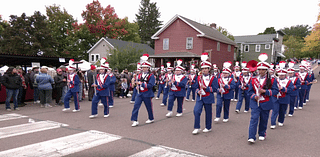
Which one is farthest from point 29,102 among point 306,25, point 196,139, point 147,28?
point 306,25

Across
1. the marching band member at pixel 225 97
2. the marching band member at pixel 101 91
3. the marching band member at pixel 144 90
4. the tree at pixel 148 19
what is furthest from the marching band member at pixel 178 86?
the tree at pixel 148 19

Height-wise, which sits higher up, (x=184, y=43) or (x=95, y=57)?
(x=184, y=43)

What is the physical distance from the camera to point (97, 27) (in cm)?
4238

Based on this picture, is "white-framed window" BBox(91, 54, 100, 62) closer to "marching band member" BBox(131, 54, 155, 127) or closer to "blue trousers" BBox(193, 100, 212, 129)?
"marching band member" BBox(131, 54, 155, 127)

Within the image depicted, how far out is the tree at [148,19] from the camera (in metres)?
64.2

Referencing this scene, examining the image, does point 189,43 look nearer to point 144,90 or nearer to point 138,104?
point 144,90

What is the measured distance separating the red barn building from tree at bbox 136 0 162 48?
3251 centimetres

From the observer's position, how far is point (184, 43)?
1203 inches

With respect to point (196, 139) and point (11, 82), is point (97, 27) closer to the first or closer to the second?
point (11, 82)

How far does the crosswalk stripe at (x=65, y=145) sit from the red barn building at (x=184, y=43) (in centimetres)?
2310

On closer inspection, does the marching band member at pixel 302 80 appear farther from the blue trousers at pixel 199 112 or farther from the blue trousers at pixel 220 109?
the blue trousers at pixel 199 112

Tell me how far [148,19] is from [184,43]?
1456 inches

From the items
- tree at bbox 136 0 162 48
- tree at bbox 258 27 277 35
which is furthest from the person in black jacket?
tree at bbox 258 27 277 35

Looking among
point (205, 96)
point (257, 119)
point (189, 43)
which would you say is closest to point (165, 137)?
point (205, 96)
